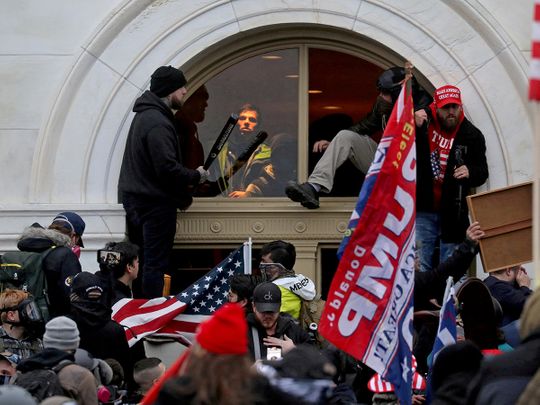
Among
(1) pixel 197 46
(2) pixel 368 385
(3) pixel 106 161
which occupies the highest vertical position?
(1) pixel 197 46

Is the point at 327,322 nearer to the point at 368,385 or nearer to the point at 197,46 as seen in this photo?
the point at 368,385

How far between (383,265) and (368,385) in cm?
157

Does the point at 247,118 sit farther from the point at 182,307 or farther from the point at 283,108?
the point at 182,307

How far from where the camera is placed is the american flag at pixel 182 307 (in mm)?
12352

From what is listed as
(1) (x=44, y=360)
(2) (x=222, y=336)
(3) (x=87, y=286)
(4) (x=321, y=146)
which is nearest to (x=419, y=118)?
(4) (x=321, y=146)

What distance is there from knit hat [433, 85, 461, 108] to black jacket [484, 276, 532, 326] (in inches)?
70.8

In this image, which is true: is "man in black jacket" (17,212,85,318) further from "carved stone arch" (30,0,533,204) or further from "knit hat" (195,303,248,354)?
"knit hat" (195,303,248,354)

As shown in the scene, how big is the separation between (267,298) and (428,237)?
2.54 metres

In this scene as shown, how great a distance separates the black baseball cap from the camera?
1109cm

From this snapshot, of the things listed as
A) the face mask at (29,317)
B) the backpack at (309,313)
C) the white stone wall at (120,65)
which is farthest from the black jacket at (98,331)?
the white stone wall at (120,65)

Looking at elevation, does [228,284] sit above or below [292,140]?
below

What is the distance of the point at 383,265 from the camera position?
977 centimetres

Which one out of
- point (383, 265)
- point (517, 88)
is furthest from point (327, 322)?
point (517, 88)

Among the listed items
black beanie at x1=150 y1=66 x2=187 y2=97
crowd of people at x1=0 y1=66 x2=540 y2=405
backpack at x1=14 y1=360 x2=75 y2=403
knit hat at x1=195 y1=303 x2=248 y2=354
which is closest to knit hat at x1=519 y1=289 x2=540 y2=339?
crowd of people at x1=0 y1=66 x2=540 y2=405
